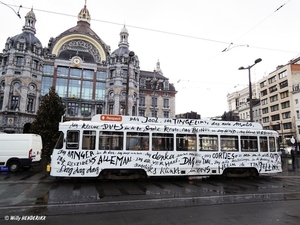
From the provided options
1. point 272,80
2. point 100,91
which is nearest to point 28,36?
point 100,91

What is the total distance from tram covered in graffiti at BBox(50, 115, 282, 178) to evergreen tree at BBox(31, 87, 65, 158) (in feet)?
57.6

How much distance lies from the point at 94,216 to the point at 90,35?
49031 millimetres

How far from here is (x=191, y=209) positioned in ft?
21.7

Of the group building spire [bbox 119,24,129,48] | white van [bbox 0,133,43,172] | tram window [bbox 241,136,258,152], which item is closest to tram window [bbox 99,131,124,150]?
tram window [bbox 241,136,258,152]

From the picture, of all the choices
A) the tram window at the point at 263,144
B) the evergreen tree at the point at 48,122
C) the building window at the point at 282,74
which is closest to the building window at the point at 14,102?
the evergreen tree at the point at 48,122

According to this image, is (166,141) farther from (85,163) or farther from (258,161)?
(258,161)

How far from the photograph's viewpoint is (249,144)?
1268 centimetres

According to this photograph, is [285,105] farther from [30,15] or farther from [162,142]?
[30,15]

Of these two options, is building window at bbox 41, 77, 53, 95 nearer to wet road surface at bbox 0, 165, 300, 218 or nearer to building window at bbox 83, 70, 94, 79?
building window at bbox 83, 70, 94, 79

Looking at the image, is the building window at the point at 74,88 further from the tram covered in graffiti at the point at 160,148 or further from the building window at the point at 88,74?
the tram covered in graffiti at the point at 160,148

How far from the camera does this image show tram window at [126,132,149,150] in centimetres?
1112

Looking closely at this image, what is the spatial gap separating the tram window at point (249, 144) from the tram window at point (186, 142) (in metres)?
3.04

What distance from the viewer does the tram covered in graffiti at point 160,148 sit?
10523 mm

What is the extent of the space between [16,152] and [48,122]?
12683mm
